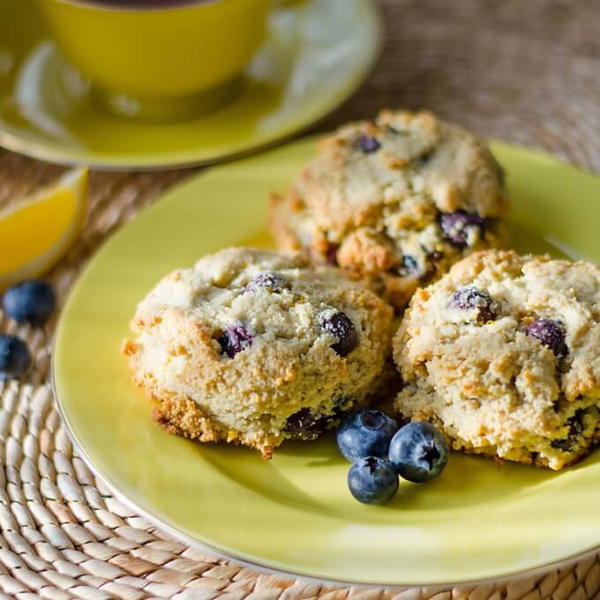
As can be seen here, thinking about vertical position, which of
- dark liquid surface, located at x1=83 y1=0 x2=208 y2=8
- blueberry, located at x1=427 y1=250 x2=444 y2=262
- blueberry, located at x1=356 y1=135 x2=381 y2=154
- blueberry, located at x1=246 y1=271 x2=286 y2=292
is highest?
dark liquid surface, located at x1=83 y1=0 x2=208 y2=8

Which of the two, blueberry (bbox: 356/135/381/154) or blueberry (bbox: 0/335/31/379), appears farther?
blueberry (bbox: 356/135/381/154)

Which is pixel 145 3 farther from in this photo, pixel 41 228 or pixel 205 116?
pixel 41 228

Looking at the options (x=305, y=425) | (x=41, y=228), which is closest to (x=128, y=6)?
(x=41, y=228)

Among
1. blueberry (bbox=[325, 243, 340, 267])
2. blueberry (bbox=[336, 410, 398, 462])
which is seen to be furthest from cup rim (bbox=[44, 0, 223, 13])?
blueberry (bbox=[336, 410, 398, 462])

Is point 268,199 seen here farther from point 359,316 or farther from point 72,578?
point 72,578

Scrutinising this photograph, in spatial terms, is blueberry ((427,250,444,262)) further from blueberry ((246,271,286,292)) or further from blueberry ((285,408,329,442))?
blueberry ((285,408,329,442))

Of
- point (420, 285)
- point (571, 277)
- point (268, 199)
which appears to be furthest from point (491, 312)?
point (268, 199)
